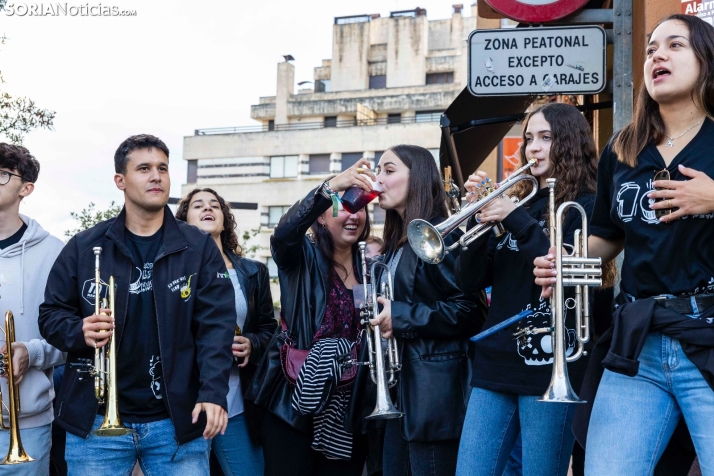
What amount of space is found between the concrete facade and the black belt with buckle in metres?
42.6

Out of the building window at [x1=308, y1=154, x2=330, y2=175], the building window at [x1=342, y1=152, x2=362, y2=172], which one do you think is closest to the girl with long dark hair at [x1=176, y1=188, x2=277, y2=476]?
the building window at [x1=342, y1=152, x2=362, y2=172]

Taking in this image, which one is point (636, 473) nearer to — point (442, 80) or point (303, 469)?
point (303, 469)

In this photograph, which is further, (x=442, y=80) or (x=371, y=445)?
(x=442, y=80)

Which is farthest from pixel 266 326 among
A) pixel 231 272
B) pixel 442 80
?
pixel 442 80

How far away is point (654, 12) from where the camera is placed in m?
5.76

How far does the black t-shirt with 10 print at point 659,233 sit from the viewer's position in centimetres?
331

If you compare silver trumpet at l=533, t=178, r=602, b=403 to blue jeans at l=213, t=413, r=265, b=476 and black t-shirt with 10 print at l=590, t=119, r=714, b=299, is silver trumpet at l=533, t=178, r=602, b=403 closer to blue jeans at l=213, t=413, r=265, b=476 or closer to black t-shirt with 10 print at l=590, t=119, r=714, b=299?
black t-shirt with 10 print at l=590, t=119, r=714, b=299

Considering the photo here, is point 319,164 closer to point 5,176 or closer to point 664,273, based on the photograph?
point 5,176

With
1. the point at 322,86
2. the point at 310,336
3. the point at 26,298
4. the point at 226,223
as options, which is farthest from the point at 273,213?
the point at 310,336

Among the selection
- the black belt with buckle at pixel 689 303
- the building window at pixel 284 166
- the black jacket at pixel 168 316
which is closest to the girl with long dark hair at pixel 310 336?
the black jacket at pixel 168 316

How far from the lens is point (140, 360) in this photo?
463 centimetres

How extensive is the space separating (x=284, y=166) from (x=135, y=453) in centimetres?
4619

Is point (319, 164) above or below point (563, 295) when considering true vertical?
above

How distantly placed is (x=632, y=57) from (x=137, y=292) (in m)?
3.72
